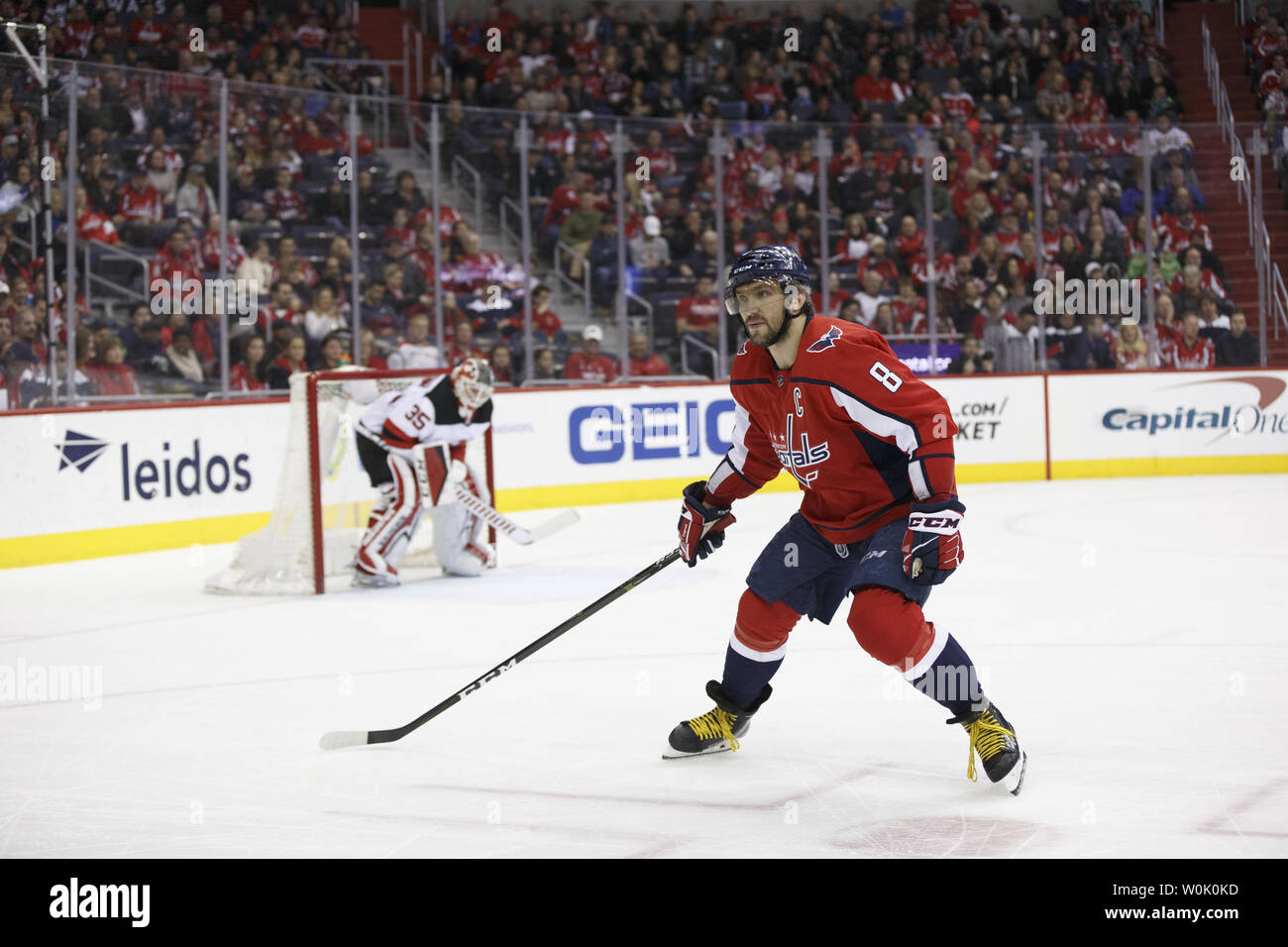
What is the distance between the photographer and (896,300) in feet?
37.7

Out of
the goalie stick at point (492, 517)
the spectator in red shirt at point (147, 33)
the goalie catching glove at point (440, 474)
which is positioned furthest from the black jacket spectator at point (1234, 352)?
the spectator in red shirt at point (147, 33)

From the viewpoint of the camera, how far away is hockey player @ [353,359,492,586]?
7.02 m

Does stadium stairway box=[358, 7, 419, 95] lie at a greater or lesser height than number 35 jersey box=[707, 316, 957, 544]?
greater

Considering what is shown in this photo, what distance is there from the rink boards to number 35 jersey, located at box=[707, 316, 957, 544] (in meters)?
5.06

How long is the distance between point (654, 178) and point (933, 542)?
8261mm

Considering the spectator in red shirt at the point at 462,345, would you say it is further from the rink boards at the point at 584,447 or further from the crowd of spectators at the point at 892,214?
the crowd of spectators at the point at 892,214

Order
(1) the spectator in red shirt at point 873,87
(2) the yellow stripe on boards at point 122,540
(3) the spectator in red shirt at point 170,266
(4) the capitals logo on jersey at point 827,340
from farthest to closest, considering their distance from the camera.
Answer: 1. (1) the spectator in red shirt at point 873,87
2. (3) the spectator in red shirt at point 170,266
3. (2) the yellow stripe on boards at point 122,540
4. (4) the capitals logo on jersey at point 827,340

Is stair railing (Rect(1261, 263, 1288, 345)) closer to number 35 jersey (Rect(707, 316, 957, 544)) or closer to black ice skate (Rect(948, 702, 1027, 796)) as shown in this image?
number 35 jersey (Rect(707, 316, 957, 544))

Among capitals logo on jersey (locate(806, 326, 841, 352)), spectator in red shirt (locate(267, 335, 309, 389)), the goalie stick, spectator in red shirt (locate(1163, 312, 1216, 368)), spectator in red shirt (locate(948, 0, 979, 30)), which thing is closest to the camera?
capitals logo on jersey (locate(806, 326, 841, 352))

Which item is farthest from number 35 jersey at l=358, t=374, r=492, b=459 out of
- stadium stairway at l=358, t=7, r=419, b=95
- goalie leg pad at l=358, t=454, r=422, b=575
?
stadium stairway at l=358, t=7, r=419, b=95

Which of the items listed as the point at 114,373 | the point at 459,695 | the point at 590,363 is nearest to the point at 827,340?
the point at 459,695

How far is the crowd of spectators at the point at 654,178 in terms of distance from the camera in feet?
29.1

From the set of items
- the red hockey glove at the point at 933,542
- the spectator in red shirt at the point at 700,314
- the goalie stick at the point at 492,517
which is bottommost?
the goalie stick at the point at 492,517

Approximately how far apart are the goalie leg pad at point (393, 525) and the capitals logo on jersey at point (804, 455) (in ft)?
12.4
